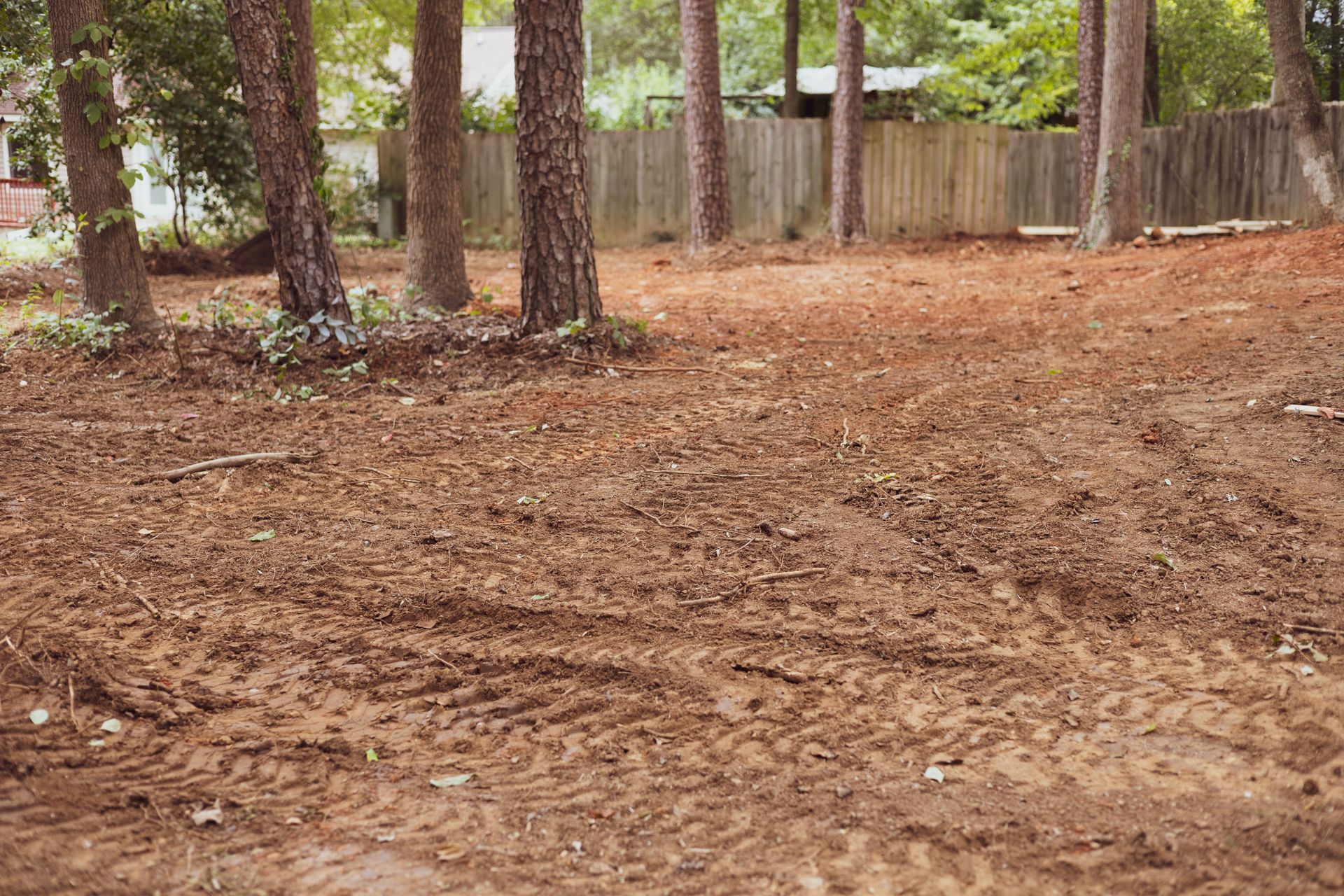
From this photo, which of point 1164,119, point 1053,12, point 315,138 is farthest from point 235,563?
point 1053,12

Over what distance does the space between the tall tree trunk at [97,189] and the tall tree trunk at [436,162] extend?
2079mm

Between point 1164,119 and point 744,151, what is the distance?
21.5 feet

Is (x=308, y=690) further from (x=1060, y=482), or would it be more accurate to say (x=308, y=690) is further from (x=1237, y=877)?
(x=1060, y=482)

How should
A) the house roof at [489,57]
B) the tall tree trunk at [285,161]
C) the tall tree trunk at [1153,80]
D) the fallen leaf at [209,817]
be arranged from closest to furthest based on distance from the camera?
the fallen leaf at [209,817] → the tall tree trunk at [285,161] → the tall tree trunk at [1153,80] → the house roof at [489,57]

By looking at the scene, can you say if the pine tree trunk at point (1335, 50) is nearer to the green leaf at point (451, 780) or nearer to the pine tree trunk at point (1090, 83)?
the pine tree trunk at point (1090, 83)

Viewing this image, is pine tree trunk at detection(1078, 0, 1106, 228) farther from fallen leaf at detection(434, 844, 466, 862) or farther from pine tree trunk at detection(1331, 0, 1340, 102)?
fallen leaf at detection(434, 844, 466, 862)

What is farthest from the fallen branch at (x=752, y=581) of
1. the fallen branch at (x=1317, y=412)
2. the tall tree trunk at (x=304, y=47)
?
the tall tree trunk at (x=304, y=47)

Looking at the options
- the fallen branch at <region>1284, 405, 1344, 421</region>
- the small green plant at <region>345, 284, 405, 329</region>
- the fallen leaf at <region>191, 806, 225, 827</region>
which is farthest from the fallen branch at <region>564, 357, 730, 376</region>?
the fallen leaf at <region>191, 806, 225, 827</region>

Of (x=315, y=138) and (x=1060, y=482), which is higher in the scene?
(x=315, y=138)

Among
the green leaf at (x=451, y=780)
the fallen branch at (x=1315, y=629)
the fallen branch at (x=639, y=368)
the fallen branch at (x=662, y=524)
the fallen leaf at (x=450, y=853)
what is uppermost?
the fallen branch at (x=639, y=368)

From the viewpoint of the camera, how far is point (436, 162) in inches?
345

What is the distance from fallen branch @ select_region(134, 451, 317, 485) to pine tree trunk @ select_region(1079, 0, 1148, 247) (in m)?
9.96

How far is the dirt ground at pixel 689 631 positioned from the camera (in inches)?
104

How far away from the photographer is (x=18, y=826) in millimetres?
2605
